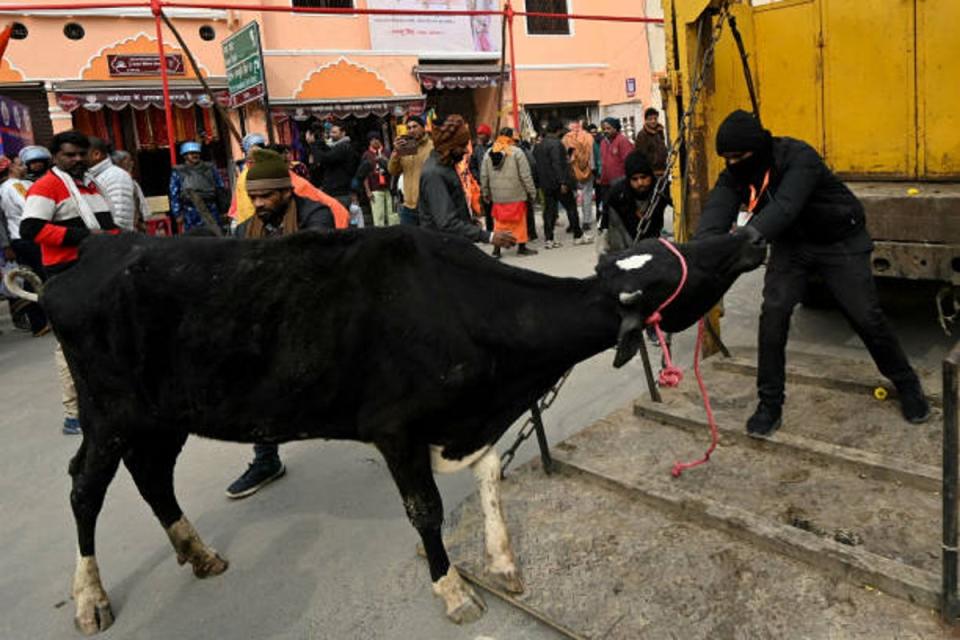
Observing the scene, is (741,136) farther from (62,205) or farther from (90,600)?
(62,205)

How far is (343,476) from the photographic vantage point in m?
4.26

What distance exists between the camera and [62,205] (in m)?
4.77

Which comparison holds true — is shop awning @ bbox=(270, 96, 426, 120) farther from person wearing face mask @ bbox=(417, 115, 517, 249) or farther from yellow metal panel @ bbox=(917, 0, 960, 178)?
yellow metal panel @ bbox=(917, 0, 960, 178)

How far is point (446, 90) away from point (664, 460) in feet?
54.4

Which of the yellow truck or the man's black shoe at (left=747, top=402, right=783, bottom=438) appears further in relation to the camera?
the yellow truck

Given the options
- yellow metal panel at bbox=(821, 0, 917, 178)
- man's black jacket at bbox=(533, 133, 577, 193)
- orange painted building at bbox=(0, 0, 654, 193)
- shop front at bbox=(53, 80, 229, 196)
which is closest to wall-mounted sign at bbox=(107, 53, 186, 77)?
orange painted building at bbox=(0, 0, 654, 193)

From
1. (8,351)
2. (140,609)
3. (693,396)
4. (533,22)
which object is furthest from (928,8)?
(533,22)

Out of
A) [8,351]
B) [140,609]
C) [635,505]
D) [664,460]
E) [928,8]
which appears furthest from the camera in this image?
[8,351]

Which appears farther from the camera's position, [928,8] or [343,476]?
[928,8]

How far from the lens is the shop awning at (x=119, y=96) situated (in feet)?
44.2

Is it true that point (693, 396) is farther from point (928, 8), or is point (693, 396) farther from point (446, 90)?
point (446, 90)

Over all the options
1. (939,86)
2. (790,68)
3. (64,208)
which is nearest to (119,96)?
(64,208)

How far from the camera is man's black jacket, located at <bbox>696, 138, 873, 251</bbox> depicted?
11.8 feet

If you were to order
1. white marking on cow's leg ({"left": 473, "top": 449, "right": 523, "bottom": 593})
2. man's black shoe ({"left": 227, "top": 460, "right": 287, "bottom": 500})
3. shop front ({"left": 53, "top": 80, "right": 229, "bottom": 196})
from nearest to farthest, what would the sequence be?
white marking on cow's leg ({"left": 473, "top": 449, "right": 523, "bottom": 593}) → man's black shoe ({"left": 227, "top": 460, "right": 287, "bottom": 500}) → shop front ({"left": 53, "top": 80, "right": 229, "bottom": 196})
